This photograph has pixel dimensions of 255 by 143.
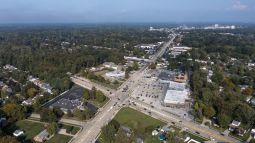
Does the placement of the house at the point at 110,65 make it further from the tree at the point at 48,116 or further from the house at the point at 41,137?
the house at the point at 41,137

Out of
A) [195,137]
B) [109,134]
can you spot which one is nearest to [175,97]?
[195,137]

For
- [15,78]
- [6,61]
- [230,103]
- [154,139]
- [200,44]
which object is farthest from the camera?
[200,44]

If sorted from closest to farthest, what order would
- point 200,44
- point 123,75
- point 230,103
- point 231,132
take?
point 231,132 → point 230,103 → point 123,75 → point 200,44

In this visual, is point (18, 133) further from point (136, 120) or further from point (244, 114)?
point (244, 114)

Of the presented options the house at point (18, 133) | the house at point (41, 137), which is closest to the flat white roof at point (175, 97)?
the house at point (41, 137)

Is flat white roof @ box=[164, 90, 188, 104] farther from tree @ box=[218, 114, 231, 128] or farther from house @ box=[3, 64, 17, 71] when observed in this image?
house @ box=[3, 64, 17, 71]

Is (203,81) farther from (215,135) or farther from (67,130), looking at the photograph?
(67,130)

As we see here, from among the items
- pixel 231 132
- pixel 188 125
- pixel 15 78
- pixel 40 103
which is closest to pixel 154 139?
pixel 188 125
